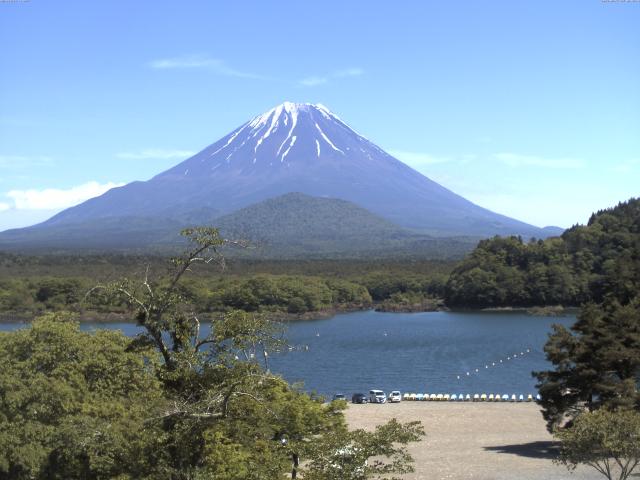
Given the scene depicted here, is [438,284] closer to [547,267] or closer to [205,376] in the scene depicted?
[547,267]

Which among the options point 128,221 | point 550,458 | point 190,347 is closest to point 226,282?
point 550,458

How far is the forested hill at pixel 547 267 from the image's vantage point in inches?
2362

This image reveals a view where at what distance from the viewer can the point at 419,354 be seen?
1516 inches

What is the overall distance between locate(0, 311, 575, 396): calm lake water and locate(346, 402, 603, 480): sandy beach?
12.9 feet

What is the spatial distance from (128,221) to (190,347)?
535 ft

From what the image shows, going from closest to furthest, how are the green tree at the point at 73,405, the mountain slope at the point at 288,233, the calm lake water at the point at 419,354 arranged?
the green tree at the point at 73,405 → the calm lake water at the point at 419,354 → the mountain slope at the point at 288,233

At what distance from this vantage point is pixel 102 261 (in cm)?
8194

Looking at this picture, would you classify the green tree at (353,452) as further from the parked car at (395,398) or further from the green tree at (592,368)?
the parked car at (395,398)

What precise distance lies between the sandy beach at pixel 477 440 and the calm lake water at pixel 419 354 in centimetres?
395

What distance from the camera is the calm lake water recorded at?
30.7 metres

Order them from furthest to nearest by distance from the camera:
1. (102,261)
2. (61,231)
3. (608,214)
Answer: (61,231), (102,261), (608,214)

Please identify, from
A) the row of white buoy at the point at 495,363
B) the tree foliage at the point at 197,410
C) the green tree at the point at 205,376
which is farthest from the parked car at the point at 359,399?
the green tree at the point at 205,376

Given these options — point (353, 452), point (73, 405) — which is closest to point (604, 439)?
point (353, 452)

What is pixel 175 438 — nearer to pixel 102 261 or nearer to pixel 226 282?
pixel 226 282
